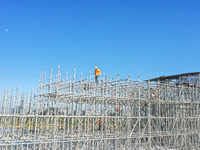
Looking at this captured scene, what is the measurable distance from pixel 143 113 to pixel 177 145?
15.6 feet

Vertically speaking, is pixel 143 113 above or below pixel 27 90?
below

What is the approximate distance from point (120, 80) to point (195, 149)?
9156 mm

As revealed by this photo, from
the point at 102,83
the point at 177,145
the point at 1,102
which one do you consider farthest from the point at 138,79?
the point at 1,102

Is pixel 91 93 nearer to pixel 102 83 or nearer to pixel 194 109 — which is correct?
pixel 102 83

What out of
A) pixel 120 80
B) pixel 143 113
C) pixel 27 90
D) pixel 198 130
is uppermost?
pixel 120 80

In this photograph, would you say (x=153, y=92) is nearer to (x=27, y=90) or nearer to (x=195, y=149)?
(x=195, y=149)

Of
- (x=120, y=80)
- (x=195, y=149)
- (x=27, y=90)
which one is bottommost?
(x=195, y=149)

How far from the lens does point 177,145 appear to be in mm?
16938

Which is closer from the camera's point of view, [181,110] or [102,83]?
[102,83]

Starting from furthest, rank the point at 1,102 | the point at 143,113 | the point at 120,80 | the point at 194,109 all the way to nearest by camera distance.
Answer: the point at 143,113 < the point at 194,109 < the point at 120,80 < the point at 1,102

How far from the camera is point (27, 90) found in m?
10.4

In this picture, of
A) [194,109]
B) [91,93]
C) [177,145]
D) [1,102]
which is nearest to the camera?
[1,102]

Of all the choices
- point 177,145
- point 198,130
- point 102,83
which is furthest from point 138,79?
point 198,130

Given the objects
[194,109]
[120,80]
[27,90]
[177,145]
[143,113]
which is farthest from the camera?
[143,113]
